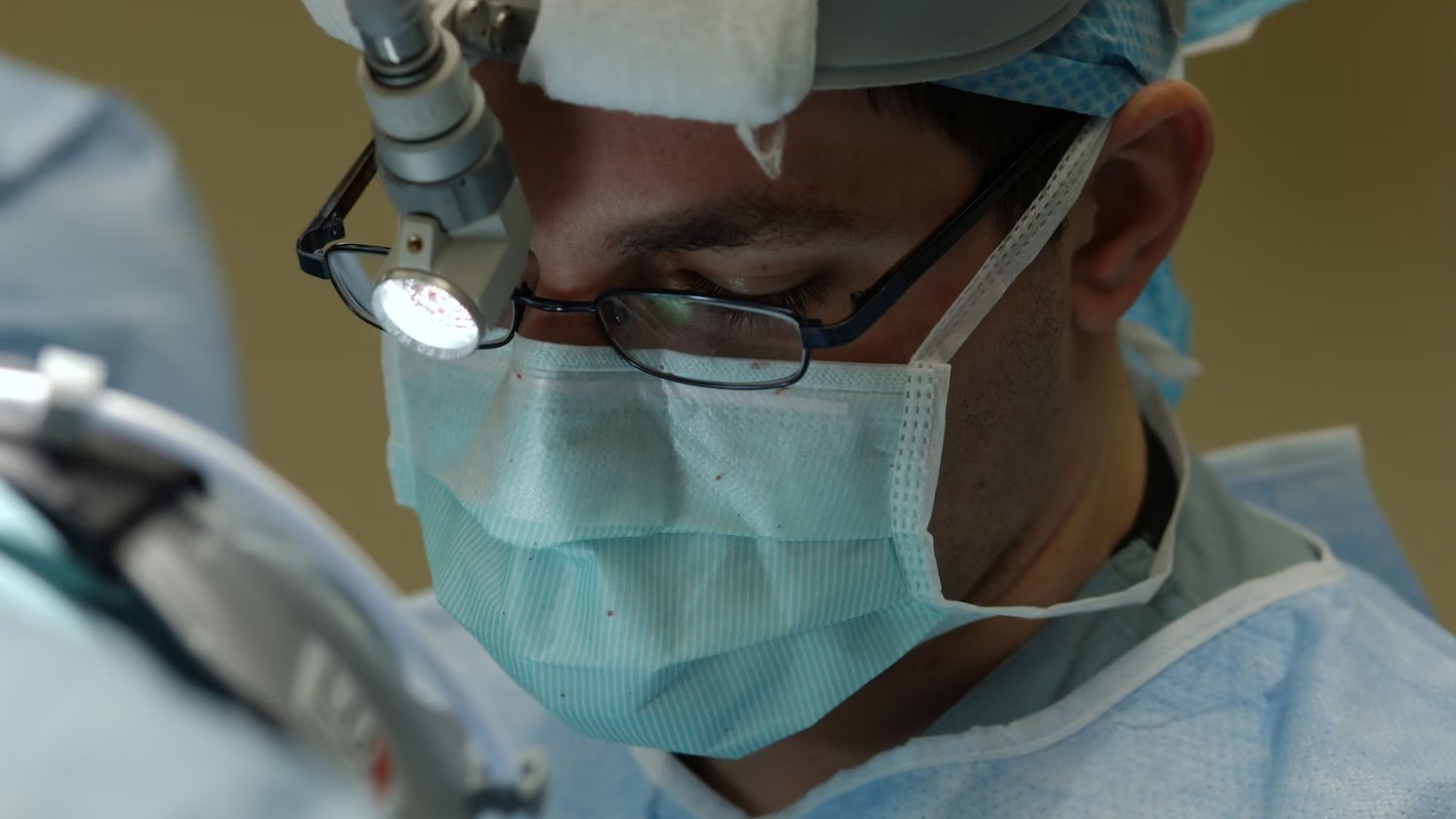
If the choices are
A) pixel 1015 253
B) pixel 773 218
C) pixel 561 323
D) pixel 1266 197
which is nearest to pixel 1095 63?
pixel 1015 253

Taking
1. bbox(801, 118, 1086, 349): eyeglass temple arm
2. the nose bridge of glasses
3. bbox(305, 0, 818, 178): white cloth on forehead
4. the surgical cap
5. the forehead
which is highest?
bbox(305, 0, 818, 178): white cloth on forehead

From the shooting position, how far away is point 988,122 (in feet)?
2.73

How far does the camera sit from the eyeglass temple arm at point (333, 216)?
91cm

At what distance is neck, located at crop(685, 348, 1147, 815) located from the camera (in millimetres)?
996

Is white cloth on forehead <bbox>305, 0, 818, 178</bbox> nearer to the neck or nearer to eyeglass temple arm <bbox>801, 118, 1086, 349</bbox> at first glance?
eyeglass temple arm <bbox>801, 118, 1086, 349</bbox>

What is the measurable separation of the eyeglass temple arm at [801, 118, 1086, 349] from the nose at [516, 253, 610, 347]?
0.48 feet

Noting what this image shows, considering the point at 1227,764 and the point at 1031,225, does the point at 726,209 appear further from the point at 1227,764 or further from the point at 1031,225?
the point at 1227,764

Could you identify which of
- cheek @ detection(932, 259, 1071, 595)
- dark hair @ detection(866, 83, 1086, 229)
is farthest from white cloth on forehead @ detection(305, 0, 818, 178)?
cheek @ detection(932, 259, 1071, 595)

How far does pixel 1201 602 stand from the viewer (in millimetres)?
997

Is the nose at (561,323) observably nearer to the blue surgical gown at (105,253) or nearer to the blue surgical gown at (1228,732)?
the blue surgical gown at (1228,732)

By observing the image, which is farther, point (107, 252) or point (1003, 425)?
point (107, 252)

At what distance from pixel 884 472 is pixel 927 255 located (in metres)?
0.15

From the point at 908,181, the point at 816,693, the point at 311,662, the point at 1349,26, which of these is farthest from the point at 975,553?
the point at 1349,26

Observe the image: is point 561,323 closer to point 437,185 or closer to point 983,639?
point 437,185
